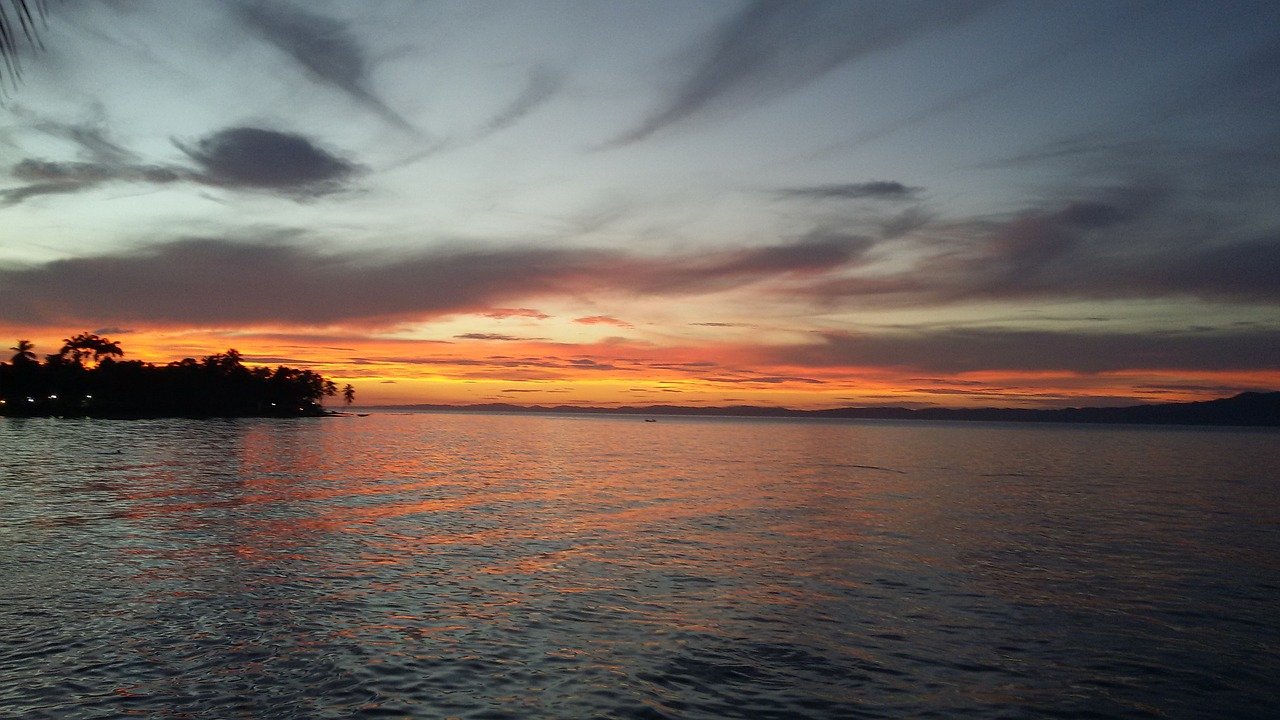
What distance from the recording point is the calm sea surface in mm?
15648

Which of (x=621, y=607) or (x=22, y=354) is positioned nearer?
(x=621, y=607)

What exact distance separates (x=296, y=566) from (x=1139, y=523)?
1781 inches

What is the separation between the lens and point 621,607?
22594mm

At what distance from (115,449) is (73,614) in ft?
270

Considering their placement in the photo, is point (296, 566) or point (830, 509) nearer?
point (296, 566)

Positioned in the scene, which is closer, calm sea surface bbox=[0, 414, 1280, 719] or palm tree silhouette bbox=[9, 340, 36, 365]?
calm sea surface bbox=[0, 414, 1280, 719]

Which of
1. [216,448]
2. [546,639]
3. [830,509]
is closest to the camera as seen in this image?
[546,639]

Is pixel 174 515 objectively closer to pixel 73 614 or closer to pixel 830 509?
pixel 73 614

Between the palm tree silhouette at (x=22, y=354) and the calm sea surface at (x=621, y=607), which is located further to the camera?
the palm tree silhouette at (x=22, y=354)

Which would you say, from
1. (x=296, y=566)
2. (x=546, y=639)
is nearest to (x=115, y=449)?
(x=296, y=566)

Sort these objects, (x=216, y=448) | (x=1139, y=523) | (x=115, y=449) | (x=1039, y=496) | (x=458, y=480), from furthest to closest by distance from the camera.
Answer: (x=216, y=448)
(x=115, y=449)
(x=458, y=480)
(x=1039, y=496)
(x=1139, y=523)

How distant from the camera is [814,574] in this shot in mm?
28172

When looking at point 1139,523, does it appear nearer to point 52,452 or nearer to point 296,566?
point 296,566

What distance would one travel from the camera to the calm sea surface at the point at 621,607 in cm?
1565
